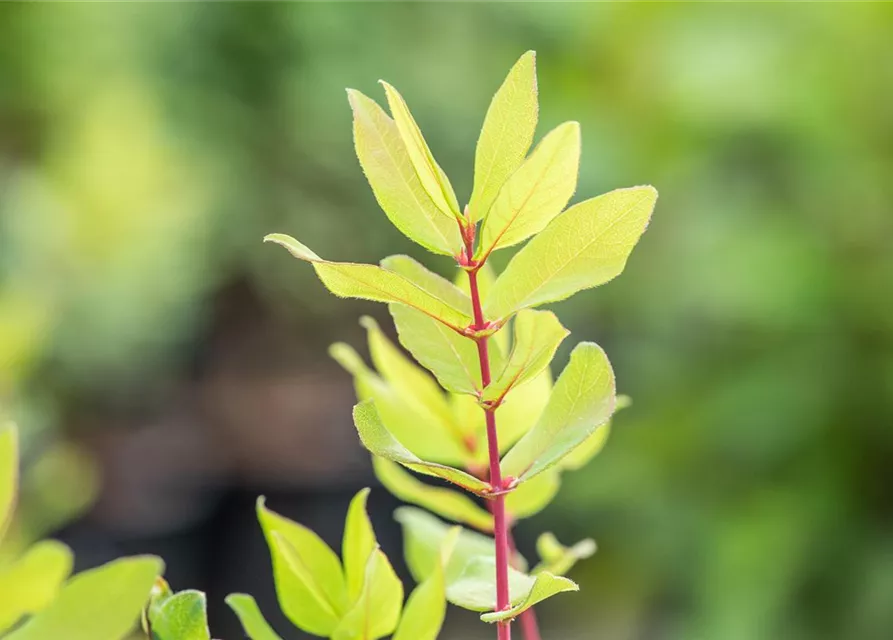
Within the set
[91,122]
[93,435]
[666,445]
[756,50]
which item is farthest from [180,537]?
[756,50]

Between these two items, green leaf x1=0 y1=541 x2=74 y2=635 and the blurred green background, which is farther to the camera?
the blurred green background

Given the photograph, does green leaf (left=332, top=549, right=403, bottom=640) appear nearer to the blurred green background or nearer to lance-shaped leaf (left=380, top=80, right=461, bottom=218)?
lance-shaped leaf (left=380, top=80, right=461, bottom=218)

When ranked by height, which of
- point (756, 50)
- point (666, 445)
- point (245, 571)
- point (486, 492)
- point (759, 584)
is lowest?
point (245, 571)

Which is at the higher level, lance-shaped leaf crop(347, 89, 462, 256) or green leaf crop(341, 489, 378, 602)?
lance-shaped leaf crop(347, 89, 462, 256)

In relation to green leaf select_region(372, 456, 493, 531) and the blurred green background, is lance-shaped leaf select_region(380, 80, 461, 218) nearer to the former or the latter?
green leaf select_region(372, 456, 493, 531)

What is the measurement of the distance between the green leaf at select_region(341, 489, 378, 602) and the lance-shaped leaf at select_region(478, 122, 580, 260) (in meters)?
0.06

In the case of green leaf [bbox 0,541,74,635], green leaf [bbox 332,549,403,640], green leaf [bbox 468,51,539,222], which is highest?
green leaf [bbox 468,51,539,222]

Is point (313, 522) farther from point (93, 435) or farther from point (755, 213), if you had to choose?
point (755, 213)

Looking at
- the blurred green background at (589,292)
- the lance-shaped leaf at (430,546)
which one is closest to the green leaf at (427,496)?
the lance-shaped leaf at (430,546)

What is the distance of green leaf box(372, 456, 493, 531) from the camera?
217 millimetres

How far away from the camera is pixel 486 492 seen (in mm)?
155

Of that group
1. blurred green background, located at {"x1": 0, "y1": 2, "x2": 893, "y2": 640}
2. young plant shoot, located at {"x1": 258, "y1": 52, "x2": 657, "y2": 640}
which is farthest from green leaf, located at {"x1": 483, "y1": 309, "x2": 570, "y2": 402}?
blurred green background, located at {"x1": 0, "y1": 2, "x2": 893, "y2": 640}

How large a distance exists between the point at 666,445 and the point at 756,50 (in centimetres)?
53

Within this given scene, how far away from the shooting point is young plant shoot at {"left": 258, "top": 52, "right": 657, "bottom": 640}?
0.49ft
